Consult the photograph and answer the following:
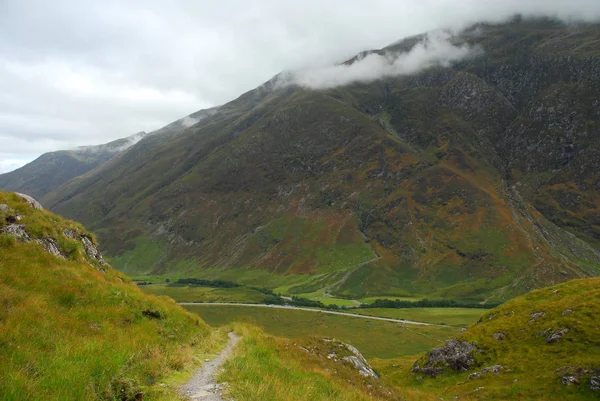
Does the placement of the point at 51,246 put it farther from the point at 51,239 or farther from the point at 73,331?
the point at 73,331

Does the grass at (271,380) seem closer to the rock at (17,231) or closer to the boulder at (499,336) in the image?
the rock at (17,231)

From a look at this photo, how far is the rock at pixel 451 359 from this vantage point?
1919 inches

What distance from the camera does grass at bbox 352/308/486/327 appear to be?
155 m

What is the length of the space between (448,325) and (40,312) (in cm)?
15928

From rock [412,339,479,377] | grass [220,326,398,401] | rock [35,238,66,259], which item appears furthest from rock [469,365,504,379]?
rock [35,238,66,259]

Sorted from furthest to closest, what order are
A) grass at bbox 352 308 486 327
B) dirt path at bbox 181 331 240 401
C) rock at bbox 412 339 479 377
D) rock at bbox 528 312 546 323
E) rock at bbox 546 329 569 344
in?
grass at bbox 352 308 486 327 < rock at bbox 528 312 546 323 < rock at bbox 412 339 479 377 < rock at bbox 546 329 569 344 < dirt path at bbox 181 331 240 401

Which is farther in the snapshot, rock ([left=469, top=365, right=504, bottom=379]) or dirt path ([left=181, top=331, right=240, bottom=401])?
rock ([left=469, top=365, right=504, bottom=379])

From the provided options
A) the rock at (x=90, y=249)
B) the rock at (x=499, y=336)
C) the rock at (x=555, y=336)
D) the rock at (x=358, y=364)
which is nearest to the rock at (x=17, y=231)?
the rock at (x=90, y=249)

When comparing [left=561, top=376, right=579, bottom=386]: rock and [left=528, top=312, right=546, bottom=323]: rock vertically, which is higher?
[left=561, top=376, right=579, bottom=386]: rock

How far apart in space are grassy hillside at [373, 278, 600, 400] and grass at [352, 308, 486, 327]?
341 ft

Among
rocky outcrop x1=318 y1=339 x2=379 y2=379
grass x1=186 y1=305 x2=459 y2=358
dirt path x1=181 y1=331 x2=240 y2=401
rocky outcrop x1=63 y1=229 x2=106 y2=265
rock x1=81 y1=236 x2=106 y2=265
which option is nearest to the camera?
dirt path x1=181 y1=331 x2=240 y2=401

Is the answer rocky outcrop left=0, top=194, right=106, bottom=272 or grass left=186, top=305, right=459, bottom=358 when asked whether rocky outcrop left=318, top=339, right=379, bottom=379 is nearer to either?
rocky outcrop left=0, top=194, right=106, bottom=272

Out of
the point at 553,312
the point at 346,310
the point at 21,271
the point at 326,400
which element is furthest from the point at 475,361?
the point at 346,310

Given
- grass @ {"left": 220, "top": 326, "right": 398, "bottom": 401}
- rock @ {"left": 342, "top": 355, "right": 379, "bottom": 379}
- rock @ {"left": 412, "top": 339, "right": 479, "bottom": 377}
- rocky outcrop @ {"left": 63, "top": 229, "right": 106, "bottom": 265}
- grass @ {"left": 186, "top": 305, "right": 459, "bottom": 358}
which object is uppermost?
rocky outcrop @ {"left": 63, "top": 229, "right": 106, "bottom": 265}
